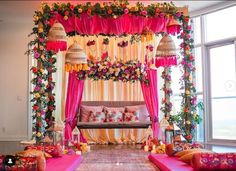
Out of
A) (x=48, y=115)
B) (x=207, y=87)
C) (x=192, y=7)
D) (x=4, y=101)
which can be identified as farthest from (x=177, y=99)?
(x=4, y=101)

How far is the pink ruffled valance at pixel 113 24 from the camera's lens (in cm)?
699

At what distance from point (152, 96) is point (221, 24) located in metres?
2.45

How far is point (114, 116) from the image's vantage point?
31.1 feet

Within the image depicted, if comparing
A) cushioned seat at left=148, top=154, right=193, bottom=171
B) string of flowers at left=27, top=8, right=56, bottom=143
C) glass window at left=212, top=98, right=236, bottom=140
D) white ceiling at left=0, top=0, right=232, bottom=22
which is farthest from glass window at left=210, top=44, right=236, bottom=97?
string of flowers at left=27, top=8, right=56, bottom=143

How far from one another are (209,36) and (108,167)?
5.17 m

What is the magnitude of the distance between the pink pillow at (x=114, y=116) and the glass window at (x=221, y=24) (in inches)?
115

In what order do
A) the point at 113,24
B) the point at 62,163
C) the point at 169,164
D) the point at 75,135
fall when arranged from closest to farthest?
the point at 169,164 < the point at 62,163 < the point at 113,24 < the point at 75,135

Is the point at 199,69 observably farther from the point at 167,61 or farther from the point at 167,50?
the point at 167,50

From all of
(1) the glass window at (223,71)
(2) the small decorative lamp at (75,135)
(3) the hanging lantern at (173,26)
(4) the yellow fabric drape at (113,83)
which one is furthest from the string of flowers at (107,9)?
(4) the yellow fabric drape at (113,83)

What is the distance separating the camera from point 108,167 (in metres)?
5.32

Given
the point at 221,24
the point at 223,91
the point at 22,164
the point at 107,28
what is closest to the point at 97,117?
the point at 107,28

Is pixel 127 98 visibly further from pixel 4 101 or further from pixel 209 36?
pixel 4 101

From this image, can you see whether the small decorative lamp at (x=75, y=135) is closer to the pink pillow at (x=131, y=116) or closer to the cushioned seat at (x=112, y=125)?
the cushioned seat at (x=112, y=125)

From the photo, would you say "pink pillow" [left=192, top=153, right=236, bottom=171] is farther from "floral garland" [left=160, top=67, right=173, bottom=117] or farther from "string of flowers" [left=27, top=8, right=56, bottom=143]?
"floral garland" [left=160, top=67, right=173, bottom=117]
